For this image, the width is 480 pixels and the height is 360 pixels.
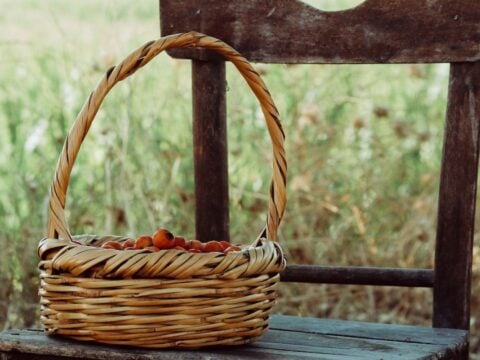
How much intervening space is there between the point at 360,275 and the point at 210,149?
1.07 ft

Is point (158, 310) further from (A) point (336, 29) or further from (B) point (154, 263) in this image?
(A) point (336, 29)

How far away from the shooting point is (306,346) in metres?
1.54

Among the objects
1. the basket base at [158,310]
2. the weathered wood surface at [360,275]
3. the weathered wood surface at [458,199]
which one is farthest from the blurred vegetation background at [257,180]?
the basket base at [158,310]

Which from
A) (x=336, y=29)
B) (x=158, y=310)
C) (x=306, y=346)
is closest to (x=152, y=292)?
(x=158, y=310)

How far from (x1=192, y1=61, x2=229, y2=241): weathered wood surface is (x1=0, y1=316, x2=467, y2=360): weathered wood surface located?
0.24 meters

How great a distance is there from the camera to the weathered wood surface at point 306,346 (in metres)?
1.45

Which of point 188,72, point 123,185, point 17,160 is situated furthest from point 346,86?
point 17,160

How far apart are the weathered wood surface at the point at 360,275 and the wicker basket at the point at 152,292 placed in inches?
11.8

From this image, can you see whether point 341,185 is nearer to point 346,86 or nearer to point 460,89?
point 346,86

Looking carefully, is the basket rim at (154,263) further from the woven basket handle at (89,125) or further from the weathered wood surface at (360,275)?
the weathered wood surface at (360,275)

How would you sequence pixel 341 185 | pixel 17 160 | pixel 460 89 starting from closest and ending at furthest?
1. pixel 460 89
2. pixel 17 160
3. pixel 341 185

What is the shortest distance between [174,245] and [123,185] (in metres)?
1.18

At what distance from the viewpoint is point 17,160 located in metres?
2.68

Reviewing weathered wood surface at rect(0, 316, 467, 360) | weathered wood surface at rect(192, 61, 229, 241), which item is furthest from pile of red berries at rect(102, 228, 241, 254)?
weathered wood surface at rect(192, 61, 229, 241)
